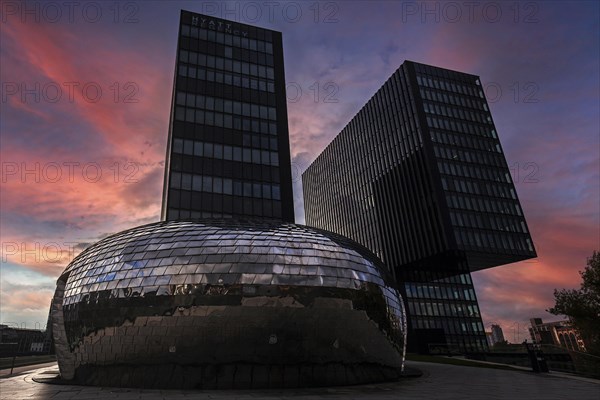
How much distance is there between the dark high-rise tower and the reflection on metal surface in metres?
37.2

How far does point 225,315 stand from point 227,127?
5657 centimetres

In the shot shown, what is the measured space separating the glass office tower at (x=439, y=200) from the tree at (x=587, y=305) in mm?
39748

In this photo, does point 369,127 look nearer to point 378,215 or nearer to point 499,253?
point 378,215

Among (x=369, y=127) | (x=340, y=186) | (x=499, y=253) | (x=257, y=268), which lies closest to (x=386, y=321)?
(x=257, y=268)

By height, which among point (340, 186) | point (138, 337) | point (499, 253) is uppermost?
point (340, 186)

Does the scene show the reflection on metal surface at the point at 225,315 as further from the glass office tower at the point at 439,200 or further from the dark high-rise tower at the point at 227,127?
the glass office tower at the point at 439,200

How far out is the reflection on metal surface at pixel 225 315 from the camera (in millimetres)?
20781

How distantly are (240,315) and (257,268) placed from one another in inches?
116

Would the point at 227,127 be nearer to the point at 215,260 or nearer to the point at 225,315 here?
the point at 215,260

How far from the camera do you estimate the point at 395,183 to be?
112 meters

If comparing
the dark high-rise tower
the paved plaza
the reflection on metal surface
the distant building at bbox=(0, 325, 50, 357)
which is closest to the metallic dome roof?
the reflection on metal surface

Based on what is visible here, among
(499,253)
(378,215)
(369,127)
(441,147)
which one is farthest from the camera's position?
(369,127)

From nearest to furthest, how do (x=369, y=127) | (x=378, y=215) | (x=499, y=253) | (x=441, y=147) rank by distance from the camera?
1. (x=499, y=253)
2. (x=441, y=147)
3. (x=378, y=215)
4. (x=369, y=127)

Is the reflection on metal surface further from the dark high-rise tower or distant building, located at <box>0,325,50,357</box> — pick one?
distant building, located at <box>0,325,50,357</box>
